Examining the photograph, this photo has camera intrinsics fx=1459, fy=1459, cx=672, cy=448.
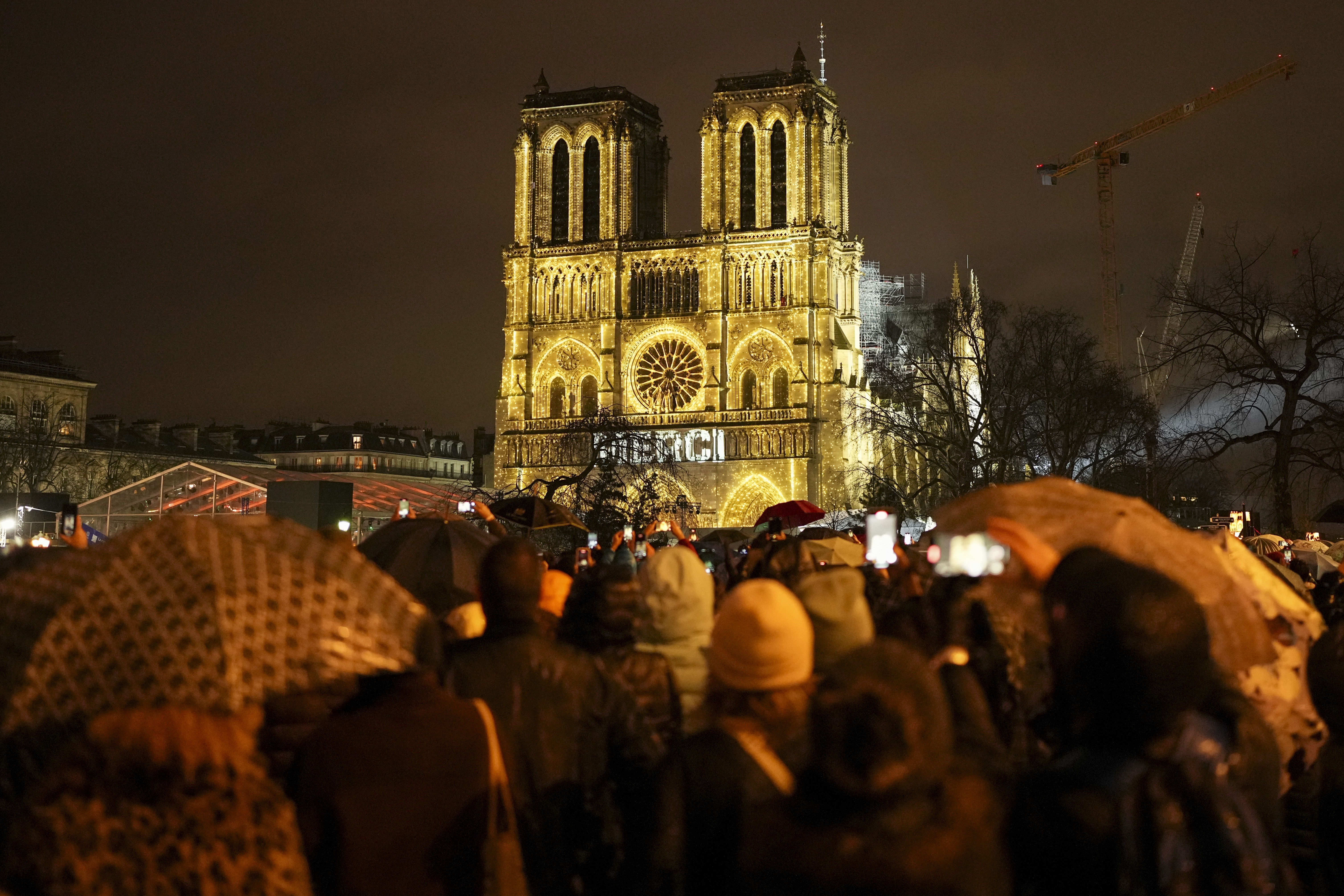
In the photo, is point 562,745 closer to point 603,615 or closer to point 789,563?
point 603,615

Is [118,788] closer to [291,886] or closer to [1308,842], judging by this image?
[291,886]

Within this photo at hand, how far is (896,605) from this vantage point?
6.69 metres

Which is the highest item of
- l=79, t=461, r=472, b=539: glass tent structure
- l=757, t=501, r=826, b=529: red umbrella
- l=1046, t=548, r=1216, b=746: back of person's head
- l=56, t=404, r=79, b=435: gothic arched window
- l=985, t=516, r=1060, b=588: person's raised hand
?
l=56, t=404, r=79, b=435: gothic arched window

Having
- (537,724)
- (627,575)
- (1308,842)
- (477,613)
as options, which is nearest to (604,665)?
(627,575)

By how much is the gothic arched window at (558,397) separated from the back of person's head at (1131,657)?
199 feet

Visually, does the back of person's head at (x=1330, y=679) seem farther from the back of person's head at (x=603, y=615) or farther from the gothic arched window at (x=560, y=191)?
the gothic arched window at (x=560, y=191)

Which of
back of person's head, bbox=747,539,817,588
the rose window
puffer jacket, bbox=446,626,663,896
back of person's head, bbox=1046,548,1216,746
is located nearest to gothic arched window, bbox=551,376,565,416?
the rose window

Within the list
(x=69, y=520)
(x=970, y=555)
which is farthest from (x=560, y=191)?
(x=970, y=555)

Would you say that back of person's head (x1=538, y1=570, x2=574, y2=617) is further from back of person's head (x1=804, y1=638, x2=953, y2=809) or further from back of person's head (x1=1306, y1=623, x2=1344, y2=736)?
back of person's head (x1=804, y1=638, x2=953, y2=809)

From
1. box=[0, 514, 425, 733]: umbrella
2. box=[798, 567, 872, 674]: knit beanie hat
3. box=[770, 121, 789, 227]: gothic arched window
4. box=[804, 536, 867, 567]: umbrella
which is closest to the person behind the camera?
box=[0, 514, 425, 733]: umbrella

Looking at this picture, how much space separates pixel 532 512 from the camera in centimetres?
1662

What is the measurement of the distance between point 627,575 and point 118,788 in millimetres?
2371

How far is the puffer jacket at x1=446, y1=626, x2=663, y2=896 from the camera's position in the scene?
4.08 m

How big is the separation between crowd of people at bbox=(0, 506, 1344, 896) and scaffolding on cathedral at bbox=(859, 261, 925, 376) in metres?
64.0
